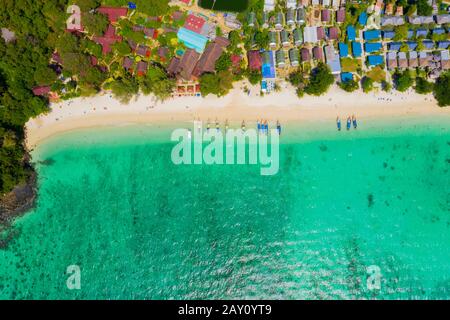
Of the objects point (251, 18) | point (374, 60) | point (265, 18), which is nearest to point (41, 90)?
point (251, 18)

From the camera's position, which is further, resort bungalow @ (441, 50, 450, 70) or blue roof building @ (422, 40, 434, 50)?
blue roof building @ (422, 40, 434, 50)

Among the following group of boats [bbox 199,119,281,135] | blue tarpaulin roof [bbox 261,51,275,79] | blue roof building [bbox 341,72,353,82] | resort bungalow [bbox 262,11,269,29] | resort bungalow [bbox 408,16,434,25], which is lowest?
group of boats [bbox 199,119,281,135]

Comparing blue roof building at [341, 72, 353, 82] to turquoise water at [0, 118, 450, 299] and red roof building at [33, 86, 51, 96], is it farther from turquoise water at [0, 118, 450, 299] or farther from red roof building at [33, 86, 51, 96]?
red roof building at [33, 86, 51, 96]

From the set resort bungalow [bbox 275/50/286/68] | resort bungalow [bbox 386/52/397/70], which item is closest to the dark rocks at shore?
resort bungalow [bbox 275/50/286/68]

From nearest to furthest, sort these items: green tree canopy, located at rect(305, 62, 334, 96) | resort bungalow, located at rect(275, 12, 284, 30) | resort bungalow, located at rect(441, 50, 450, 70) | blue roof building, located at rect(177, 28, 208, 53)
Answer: green tree canopy, located at rect(305, 62, 334, 96), resort bungalow, located at rect(441, 50, 450, 70), blue roof building, located at rect(177, 28, 208, 53), resort bungalow, located at rect(275, 12, 284, 30)

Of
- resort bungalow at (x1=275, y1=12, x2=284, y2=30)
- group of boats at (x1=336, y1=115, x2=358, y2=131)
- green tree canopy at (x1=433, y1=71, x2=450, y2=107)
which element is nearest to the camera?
green tree canopy at (x1=433, y1=71, x2=450, y2=107)
